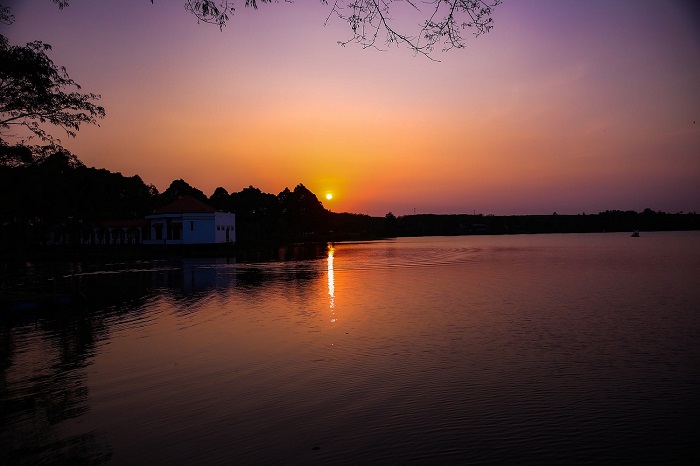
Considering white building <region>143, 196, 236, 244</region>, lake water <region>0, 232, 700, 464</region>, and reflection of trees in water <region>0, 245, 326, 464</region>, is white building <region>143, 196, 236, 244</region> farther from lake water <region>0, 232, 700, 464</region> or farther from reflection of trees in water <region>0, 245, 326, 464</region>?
lake water <region>0, 232, 700, 464</region>

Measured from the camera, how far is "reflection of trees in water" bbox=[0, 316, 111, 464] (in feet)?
25.6

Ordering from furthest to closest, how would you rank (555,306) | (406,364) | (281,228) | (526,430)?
1. (281,228)
2. (555,306)
3. (406,364)
4. (526,430)

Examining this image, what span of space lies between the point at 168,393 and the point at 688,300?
903 inches

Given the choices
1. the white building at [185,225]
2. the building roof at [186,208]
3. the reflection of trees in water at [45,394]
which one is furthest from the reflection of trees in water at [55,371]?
the building roof at [186,208]

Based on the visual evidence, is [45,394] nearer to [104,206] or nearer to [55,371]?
[55,371]

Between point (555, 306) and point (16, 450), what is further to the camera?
point (555, 306)

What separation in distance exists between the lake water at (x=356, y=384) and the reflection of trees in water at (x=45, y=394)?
5 cm

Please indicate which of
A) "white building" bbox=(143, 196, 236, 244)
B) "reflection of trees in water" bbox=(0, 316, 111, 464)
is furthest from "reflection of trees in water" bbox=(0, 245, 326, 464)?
"white building" bbox=(143, 196, 236, 244)

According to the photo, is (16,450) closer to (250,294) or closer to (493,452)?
(493,452)

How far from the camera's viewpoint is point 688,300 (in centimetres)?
2384

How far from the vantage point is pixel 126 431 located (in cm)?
858

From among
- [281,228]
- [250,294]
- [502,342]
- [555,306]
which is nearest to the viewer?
[502,342]

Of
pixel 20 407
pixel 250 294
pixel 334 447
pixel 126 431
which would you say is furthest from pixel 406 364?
pixel 250 294

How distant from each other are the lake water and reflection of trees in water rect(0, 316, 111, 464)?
46 mm
